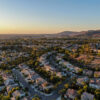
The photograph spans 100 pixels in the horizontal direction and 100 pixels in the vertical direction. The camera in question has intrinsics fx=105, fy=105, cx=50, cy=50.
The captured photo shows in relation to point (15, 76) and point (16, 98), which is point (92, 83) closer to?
point (16, 98)

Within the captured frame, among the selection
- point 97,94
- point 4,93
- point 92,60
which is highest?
point 92,60

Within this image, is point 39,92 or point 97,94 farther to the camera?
point 39,92

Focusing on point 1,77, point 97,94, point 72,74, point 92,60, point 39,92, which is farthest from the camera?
point 92,60

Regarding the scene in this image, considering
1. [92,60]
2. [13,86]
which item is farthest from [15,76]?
[92,60]

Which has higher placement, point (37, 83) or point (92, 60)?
point (92, 60)

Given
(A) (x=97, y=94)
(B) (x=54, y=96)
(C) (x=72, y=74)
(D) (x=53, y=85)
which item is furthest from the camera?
(C) (x=72, y=74)

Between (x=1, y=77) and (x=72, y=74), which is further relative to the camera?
(x=1, y=77)

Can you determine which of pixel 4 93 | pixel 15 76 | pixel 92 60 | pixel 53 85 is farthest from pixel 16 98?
pixel 92 60

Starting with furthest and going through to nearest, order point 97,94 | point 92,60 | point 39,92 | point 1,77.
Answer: point 92,60, point 1,77, point 39,92, point 97,94

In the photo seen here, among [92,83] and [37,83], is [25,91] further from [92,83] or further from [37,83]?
[92,83]
